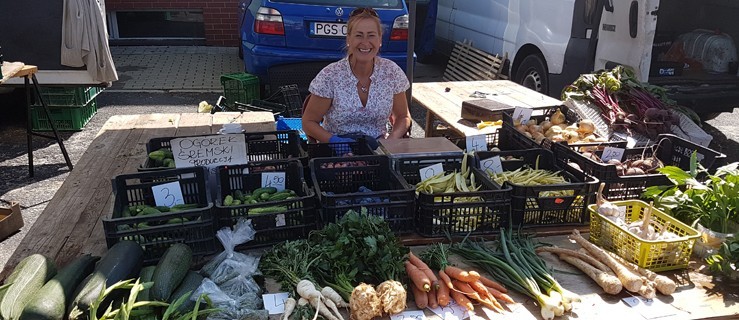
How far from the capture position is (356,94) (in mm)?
3957

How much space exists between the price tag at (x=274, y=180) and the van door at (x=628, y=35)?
4691 millimetres

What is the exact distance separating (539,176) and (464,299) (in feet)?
3.64

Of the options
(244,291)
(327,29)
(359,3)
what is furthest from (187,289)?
(359,3)

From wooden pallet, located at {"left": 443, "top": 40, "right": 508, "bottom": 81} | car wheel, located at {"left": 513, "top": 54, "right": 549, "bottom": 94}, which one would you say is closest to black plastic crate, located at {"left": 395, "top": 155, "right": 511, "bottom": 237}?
car wheel, located at {"left": 513, "top": 54, "right": 549, "bottom": 94}

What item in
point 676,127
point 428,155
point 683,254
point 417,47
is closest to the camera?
point 683,254

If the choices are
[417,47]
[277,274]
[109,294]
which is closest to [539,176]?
[277,274]

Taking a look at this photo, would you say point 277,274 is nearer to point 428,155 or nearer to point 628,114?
point 428,155

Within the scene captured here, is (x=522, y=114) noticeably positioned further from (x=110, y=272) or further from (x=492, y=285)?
(x=110, y=272)

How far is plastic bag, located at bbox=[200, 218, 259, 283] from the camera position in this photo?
7.65 feet

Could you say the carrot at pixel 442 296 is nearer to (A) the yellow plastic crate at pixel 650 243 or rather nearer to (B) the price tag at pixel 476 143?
(A) the yellow plastic crate at pixel 650 243

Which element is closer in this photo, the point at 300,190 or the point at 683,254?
the point at 683,254

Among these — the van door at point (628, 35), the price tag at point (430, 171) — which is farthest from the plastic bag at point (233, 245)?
the van door at point (628, 35)

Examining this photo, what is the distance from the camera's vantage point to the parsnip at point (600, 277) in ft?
7.32

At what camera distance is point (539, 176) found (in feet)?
A: 9.96
